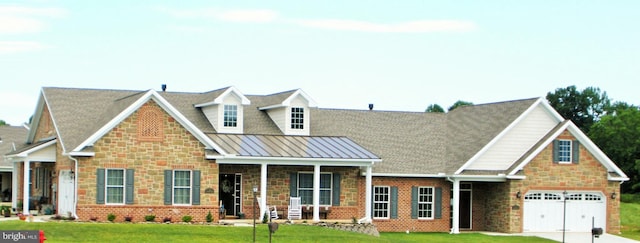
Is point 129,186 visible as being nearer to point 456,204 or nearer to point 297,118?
point 297,118

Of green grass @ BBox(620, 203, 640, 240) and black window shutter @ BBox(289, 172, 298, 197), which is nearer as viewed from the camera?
black window shutter @ BBox(289, 172, 298, 197)

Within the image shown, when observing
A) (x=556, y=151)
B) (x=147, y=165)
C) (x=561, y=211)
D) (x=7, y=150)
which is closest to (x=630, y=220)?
(x=561, y=211)

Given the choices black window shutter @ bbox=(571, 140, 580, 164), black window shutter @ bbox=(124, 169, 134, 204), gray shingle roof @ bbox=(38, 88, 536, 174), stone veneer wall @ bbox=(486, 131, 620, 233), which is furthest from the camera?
black window shutter @ bbox=(571, 140, 580, 164)

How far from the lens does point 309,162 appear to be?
40.2 metres

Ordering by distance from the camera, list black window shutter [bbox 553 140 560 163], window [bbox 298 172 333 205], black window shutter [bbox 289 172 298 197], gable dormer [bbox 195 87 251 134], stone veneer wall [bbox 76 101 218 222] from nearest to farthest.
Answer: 1. stone veneer wall [bbox 76 101 218 222]
2. black window shutter [bbox 289 172 298 197]
3. window [bbox 298 172 333 205]
4. gable dormer [bbox 195 87 251 134]
5. black window shutter [bbox 553 140 560 163]

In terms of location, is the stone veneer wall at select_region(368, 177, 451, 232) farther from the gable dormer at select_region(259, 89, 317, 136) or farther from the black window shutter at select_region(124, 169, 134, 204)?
the black window shutter at select_region(124, 169, 134, 204)

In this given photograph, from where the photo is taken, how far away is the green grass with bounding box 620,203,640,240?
151 feet

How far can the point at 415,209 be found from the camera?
4353 centimetres

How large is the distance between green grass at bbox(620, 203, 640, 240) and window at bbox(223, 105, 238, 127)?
56.8 feet

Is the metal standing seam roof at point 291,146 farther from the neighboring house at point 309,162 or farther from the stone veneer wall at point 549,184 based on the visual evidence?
the stone veneer wall at point 549,184

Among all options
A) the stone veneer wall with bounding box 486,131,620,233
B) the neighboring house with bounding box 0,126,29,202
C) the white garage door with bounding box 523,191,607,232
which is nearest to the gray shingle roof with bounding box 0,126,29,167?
the neighboring house with bounding box 0,126,29,202

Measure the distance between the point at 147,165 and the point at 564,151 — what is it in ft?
57.9

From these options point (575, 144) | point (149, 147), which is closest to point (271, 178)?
point (149, 147)

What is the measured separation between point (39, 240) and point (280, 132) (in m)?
19.9
